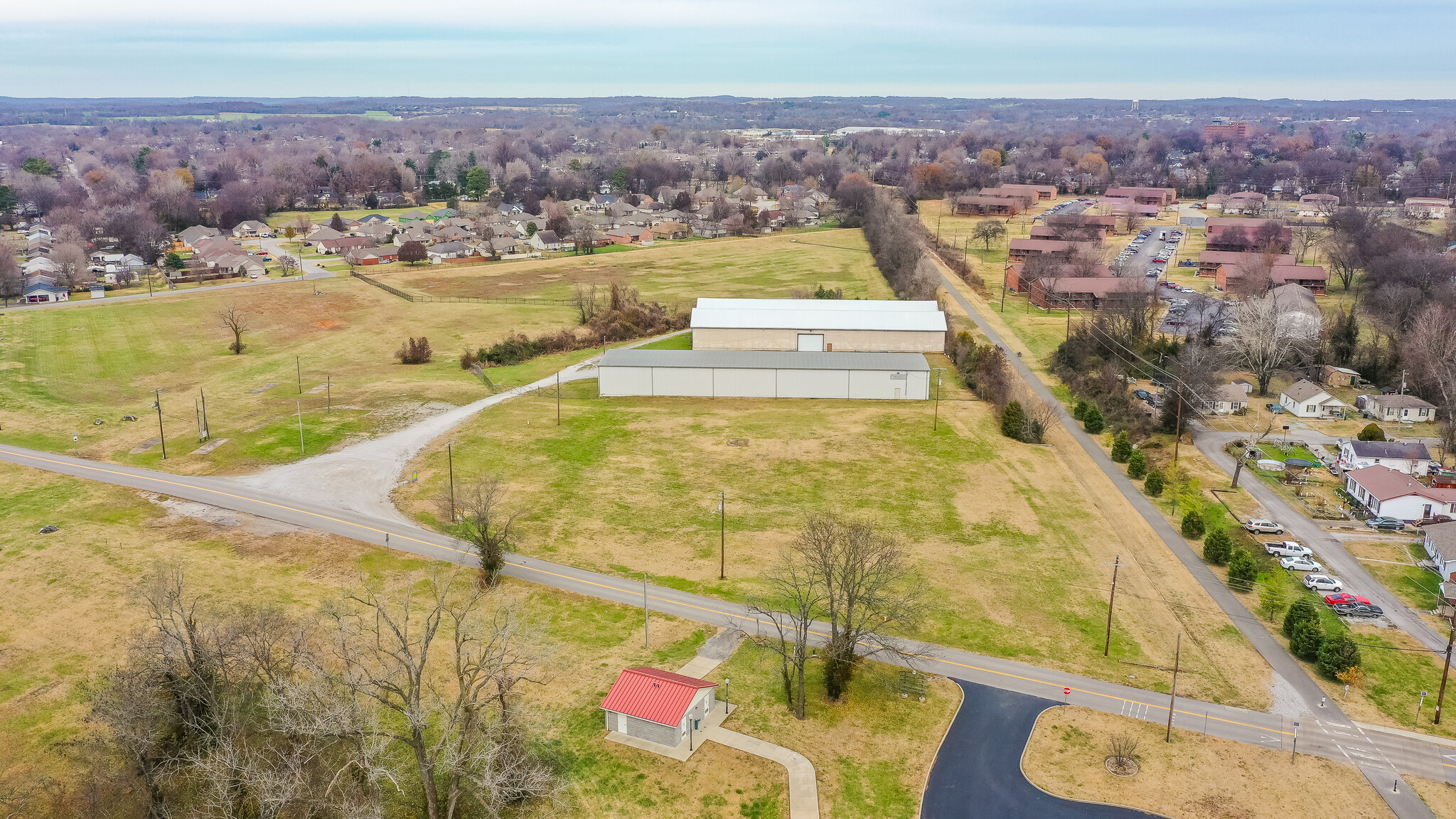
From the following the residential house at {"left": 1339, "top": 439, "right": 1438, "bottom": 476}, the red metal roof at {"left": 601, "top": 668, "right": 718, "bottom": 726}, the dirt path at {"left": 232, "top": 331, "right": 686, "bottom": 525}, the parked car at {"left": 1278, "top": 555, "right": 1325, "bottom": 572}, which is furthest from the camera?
the residential house at {"left": 1339, "top": 439, "right": 1438, "bottom": 476}

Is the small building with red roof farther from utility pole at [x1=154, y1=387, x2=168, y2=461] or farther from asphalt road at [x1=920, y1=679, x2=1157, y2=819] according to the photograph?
utility pole at [x1=154, y1=387, x2=168, y2=461]

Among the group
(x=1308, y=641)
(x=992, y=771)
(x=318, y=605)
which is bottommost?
(x=992, y=771)

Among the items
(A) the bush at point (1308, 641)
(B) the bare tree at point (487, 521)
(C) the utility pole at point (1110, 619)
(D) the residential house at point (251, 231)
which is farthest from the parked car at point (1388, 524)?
(D) the residential house at point (251, 231)

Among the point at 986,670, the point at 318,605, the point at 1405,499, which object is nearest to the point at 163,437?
the point at 318,605

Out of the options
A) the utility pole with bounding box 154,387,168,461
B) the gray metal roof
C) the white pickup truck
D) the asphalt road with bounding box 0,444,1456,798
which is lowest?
the asphalt road with bounding box 0,444,1456,798

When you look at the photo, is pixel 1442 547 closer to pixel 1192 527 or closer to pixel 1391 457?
pixel 1192 527

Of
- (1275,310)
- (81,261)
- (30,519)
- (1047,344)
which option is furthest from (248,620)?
(81,261)

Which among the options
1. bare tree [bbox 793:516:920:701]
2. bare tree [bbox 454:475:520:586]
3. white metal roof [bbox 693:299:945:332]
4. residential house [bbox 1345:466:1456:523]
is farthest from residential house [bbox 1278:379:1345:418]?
bare tree [bbox 454:475:520:586]

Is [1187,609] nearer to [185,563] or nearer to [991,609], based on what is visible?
[991,609]
